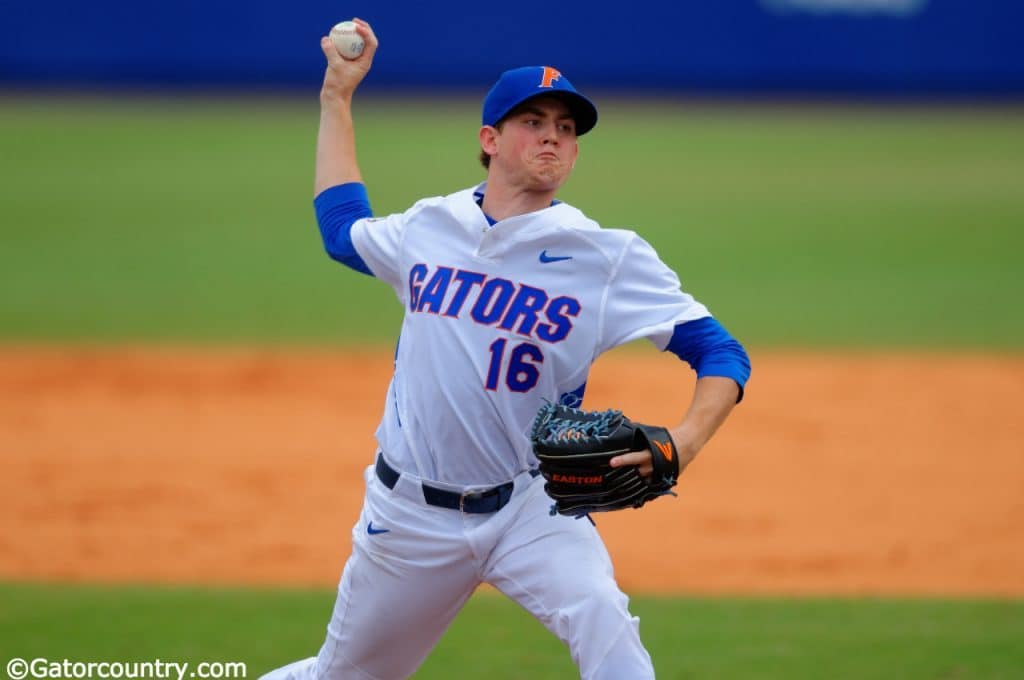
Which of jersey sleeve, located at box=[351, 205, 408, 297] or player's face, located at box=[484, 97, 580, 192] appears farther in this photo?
jersey sleeve, located at box=[351, 205, 408, 297]

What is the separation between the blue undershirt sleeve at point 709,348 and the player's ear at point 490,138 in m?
0.78

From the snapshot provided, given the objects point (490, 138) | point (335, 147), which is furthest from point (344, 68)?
point (490, 138)

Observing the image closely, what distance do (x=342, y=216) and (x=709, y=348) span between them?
4.14ft

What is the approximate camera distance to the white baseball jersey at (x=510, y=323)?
150 inches

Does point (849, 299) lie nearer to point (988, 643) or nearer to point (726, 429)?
point (726, 429)

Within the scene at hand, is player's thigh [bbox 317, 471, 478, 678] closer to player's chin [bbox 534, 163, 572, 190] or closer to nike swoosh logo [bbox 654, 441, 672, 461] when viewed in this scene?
nike swoosh logo [bbox 654, 441, 672, 461]

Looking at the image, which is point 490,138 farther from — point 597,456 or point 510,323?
point 597,456

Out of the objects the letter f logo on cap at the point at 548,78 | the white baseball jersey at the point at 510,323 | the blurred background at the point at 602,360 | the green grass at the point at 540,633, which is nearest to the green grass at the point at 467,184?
the blurred background at the point at 602,360

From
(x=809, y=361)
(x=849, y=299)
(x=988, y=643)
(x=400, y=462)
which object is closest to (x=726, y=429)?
(x=809, y=361)

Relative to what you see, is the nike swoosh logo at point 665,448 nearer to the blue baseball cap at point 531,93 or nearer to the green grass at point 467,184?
the blue baseball cap at point 531,93

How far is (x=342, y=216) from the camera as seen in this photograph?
13.9 ft

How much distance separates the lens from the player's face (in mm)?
3861

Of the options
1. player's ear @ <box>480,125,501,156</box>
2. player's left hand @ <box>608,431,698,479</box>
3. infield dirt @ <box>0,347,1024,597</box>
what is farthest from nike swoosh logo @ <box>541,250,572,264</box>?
infield dirt @ <box>0,347,1024,597</box>

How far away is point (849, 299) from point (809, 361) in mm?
2932
